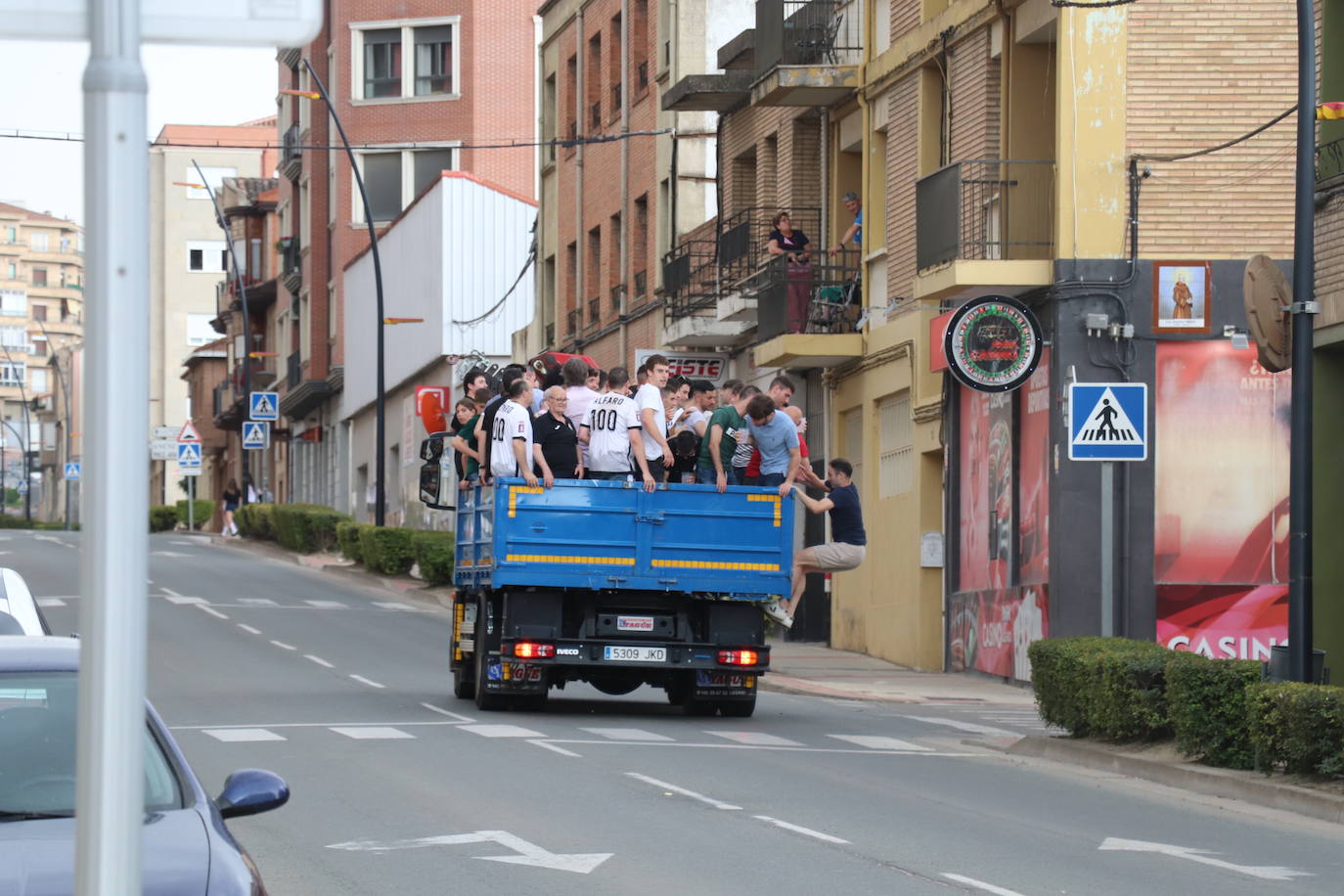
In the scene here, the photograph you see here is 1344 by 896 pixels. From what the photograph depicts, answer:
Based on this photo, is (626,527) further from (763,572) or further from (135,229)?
(135,229)

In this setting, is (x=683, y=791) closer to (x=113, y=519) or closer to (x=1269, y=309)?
(x=1269, y=309)

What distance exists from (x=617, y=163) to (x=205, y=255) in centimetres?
7492

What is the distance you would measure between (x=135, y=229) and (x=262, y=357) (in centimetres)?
8125

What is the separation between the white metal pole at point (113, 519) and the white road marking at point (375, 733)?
12.5 metres

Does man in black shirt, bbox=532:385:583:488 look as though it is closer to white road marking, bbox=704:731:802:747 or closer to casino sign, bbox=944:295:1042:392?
white road marking, bbox=704:731:802:747

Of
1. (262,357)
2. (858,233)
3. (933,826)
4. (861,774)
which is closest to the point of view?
(933,826)

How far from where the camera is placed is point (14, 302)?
196 m

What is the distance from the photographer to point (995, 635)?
25.1m

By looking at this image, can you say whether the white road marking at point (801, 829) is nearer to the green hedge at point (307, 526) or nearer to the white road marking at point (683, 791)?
the white road marking at point (683, 791)

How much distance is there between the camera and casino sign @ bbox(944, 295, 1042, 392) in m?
22.8

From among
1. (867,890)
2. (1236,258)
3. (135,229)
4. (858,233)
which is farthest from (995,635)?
(135,229)

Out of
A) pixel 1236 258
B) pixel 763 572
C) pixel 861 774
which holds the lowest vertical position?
pixel 861 774

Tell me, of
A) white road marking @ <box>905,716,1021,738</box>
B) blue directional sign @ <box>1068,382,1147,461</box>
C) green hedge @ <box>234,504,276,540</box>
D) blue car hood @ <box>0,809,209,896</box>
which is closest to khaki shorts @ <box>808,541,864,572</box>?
white road marking @ <box>905,716,1021,738</box>

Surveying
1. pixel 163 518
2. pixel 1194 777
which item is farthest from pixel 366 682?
pixel 163 518
